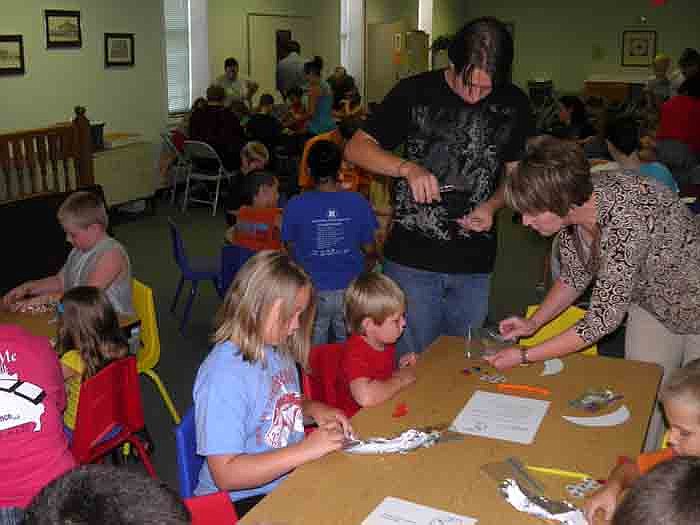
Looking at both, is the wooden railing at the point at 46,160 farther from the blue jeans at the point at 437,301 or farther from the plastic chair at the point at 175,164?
the blue jeans at the point at 437,301

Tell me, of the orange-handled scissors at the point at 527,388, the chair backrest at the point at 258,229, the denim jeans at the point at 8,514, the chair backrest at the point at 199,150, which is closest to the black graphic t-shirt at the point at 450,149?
the orange-handled scissors at the point at 527,388

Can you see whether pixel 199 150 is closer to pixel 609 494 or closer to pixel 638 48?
pixel 609 494

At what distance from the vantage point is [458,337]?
3.01 meters

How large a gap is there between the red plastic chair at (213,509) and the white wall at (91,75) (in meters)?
6.83

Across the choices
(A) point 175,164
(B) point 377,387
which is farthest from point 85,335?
(A) point 175,164

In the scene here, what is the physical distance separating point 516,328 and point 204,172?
6.92m

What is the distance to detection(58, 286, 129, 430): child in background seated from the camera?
9.80 feet

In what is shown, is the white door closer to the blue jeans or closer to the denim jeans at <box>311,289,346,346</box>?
the denim jeans at <box>311,289,346,346</box>

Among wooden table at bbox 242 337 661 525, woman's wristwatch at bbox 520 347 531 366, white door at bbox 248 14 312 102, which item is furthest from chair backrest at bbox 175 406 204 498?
white door at bbox 248 14 312 102

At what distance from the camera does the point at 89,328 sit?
3041mm

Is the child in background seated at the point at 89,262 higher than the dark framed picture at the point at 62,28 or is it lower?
lower

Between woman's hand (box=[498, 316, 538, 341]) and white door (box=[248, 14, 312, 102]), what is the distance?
365 inches

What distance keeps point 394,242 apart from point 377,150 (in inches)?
16.1

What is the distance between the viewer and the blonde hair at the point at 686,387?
1.86 meters
